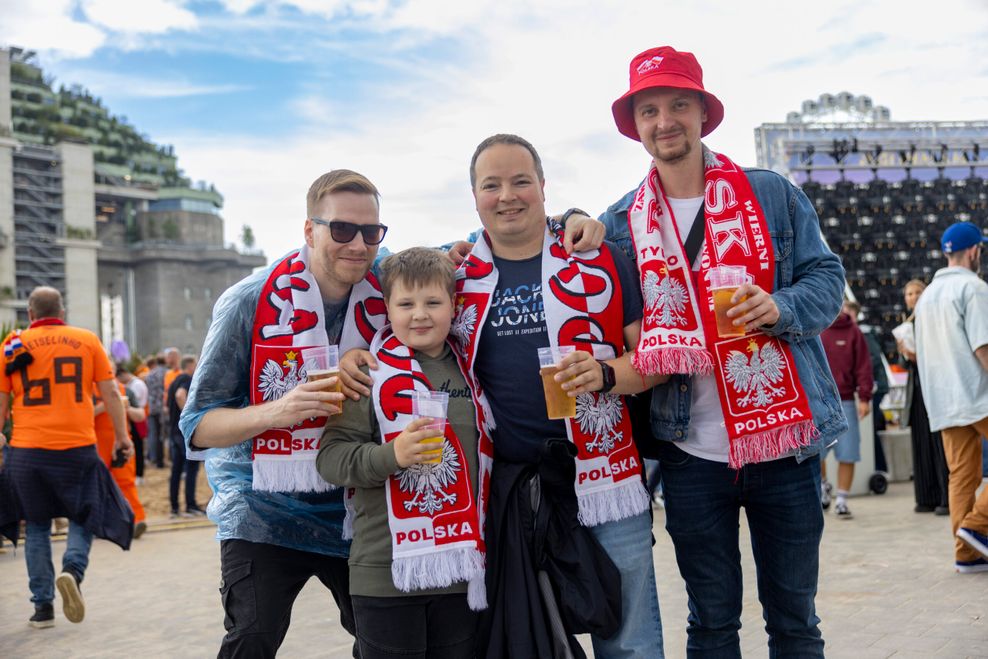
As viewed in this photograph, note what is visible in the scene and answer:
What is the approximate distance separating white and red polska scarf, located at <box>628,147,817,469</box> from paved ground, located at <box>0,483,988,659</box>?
6.90 feet

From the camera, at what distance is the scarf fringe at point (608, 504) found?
3041 mm

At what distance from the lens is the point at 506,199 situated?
10.1 ft

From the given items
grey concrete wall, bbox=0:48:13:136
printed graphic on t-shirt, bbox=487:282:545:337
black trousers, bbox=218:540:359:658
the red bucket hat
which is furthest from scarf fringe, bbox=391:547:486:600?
grey concrete wall, bbox=0:48:13:136

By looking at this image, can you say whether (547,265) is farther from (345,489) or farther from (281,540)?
(281,540)

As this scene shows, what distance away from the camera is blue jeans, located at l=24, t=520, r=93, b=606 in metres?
6.41

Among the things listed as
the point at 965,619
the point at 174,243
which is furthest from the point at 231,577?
the point at 174,243

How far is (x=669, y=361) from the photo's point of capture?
297 centimetres

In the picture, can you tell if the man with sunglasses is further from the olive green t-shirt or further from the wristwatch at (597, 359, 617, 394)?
the wristwatch at (597, 359, 617, 394)

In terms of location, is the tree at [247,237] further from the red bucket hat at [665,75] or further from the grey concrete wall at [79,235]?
the red bucket hat at [665,75]

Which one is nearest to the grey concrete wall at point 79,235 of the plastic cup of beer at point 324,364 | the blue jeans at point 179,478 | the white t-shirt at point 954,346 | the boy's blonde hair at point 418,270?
the blue jeans at point 179,478

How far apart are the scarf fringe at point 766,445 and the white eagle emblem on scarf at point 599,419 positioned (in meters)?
0.38

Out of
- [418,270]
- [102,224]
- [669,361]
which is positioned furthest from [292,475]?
[102,224]

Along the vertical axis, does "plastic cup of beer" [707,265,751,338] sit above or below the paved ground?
above

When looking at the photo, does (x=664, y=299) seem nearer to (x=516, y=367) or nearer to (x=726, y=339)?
(x=726, y=339)
